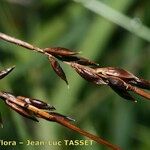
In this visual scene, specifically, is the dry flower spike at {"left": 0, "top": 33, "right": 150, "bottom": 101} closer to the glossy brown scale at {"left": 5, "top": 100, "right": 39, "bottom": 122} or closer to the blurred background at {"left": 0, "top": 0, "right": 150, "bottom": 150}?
the glossy brown scale at {"left": 5, "top": 100, "right": 39, "bottom": 122}

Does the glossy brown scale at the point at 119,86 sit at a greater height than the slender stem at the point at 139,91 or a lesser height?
greater

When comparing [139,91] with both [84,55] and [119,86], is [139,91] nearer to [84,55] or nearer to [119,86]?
[119,86]

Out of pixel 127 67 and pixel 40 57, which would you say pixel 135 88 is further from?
pixel 127 67

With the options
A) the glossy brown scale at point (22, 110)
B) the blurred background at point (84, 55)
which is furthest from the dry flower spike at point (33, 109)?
the blurred background at point (84, 55)

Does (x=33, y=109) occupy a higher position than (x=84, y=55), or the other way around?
(x=84, y=55)

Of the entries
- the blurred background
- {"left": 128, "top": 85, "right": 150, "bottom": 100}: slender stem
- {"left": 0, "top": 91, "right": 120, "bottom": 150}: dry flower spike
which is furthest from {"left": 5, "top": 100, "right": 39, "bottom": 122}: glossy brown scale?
the blurred background

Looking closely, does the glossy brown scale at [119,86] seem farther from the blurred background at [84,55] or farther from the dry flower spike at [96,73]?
the blurred background at [84,55]

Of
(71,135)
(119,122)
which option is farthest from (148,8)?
(71,135)

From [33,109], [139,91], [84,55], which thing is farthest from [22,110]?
[84,55]
